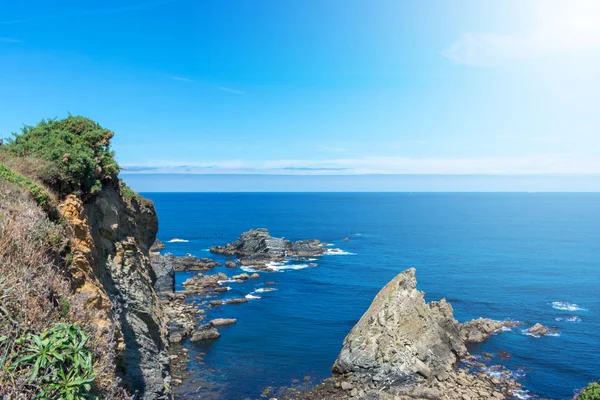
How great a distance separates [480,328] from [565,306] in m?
20.0

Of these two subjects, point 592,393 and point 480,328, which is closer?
point 592,393

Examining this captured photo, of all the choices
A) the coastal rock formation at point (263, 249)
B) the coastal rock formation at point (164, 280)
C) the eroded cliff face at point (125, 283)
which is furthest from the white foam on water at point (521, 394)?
the coastal rock formation at point (263, 249)

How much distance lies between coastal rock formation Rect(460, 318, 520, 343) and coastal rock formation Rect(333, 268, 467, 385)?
13.4ft

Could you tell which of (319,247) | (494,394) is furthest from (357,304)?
(319,247)

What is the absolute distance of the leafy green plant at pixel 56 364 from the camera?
780 centimetres

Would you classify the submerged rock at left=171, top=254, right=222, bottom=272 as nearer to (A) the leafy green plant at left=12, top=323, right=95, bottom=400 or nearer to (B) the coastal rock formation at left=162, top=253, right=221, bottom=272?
(B) the coastal rock formation at left=162, top=253, right=221, bottom=272

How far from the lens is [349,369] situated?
38219mm

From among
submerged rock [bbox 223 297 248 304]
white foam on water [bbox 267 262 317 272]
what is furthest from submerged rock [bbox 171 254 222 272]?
submerged rock [bbox 223 297 248 304]

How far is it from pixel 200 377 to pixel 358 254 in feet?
218

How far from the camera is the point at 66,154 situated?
63.1 feet

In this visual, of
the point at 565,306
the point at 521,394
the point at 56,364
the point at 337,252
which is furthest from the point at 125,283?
the point at 337,252

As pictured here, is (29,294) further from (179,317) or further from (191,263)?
(191,263)

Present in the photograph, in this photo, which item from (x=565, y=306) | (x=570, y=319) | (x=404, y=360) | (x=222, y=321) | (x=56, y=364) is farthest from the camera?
(x=565, y=306)

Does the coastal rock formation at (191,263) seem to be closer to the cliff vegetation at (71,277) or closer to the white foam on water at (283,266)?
the white foam on water at (283,266)
